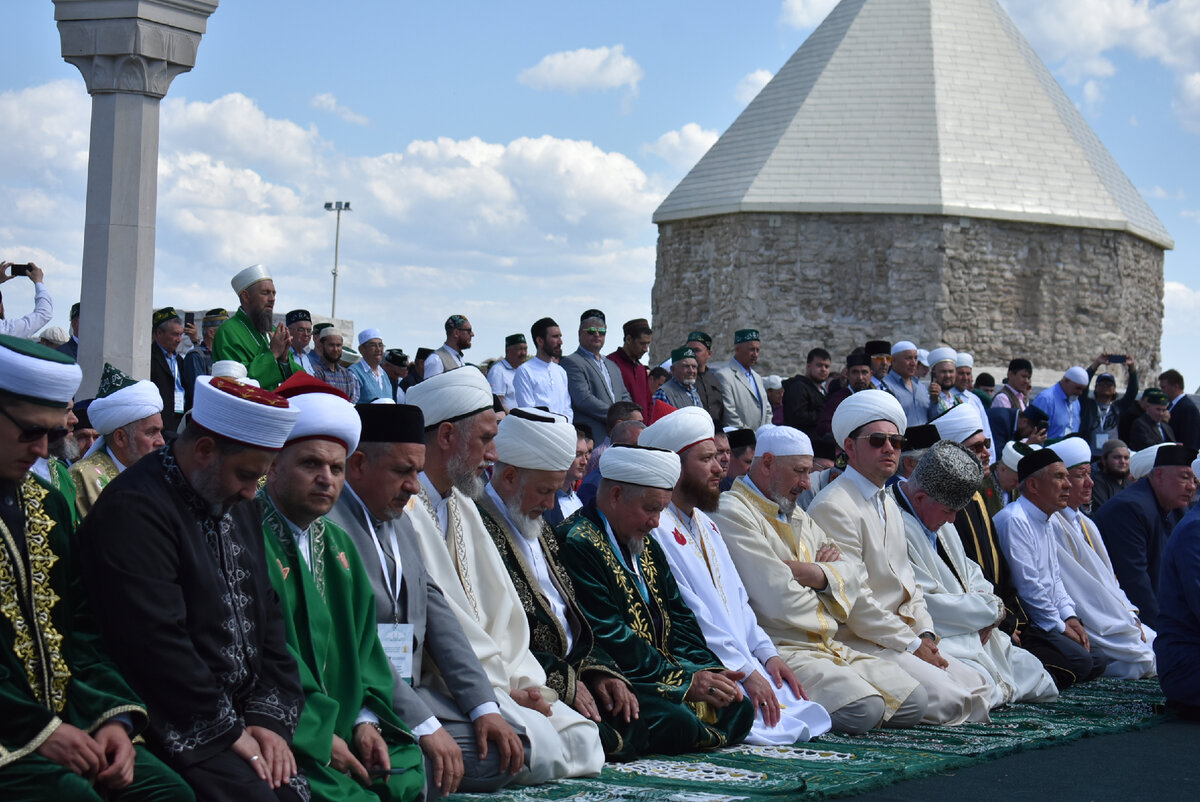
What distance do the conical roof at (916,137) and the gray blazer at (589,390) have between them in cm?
1282

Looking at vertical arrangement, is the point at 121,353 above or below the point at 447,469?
Answer: above

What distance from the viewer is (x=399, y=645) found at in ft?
13.7

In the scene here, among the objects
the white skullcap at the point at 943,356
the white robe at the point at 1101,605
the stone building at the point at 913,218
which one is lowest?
the white robe at the point at 1101,605

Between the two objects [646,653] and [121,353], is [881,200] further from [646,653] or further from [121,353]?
[646,653]

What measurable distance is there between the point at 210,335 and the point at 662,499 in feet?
19.5

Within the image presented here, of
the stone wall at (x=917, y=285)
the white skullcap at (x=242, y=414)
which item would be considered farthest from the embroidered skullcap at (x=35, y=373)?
the stone wall at (x=917, y=285)

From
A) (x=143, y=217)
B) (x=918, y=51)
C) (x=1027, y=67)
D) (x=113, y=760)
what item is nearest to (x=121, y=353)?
(x=143, y=217)

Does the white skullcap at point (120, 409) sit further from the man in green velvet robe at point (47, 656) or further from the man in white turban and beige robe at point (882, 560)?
the man in white turban and beige robe at point (882, 560)

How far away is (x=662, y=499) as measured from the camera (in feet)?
17.5

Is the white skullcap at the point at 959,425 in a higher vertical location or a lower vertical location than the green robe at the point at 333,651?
higher

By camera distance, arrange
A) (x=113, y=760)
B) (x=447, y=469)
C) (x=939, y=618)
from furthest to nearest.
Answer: (x=939, y=618) < (x=447, y=469) < (x=113, y=760)

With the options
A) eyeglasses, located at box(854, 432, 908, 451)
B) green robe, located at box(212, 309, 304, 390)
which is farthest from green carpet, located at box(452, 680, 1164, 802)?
green robe, located at box(212, 309, 304, 390)

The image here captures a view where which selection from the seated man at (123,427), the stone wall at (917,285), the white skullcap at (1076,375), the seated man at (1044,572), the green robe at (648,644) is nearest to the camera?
the green robe at (648,644)

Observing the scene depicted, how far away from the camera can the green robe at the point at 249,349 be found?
7070mm
